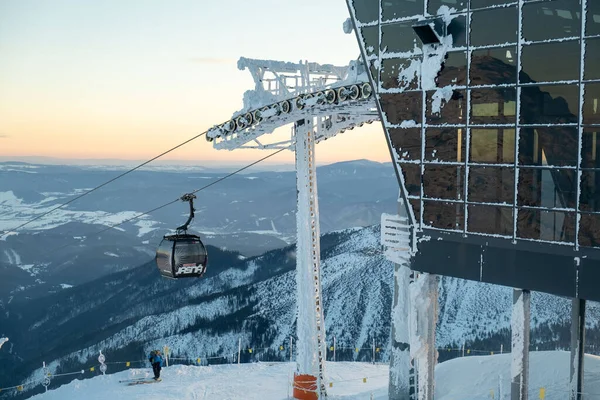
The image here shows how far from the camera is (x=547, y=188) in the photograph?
1530cm

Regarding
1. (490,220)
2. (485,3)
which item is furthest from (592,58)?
(490,220)

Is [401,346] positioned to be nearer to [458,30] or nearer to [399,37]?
[399,37]

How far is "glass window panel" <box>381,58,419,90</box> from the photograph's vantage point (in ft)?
55.7

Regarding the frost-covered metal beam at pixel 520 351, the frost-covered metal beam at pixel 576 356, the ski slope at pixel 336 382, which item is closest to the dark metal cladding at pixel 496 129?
the frost-covered metal beam at pixel 520 351

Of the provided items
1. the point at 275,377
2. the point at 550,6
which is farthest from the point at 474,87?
the point at 275,377

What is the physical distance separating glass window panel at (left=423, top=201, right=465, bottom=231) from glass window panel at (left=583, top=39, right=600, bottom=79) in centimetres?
403

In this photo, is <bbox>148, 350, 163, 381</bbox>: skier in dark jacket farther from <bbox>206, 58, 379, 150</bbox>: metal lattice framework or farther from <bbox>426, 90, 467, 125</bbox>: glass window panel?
<bbox>426, 90, 467, 125</bbox>: glass window panel

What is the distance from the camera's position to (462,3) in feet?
51.7

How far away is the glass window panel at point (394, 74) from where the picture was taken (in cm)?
1698

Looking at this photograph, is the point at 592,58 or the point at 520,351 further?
the point at 520,351

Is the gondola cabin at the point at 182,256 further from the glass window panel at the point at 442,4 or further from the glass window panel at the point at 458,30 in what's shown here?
the glass window panel at the point at 458,30

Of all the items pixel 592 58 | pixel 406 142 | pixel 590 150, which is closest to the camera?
pixel 592 58

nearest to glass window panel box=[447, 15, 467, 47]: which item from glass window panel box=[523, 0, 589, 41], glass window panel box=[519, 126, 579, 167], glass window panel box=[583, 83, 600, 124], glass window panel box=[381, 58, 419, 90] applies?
glass window panel box=[381, 58, 419, 90]

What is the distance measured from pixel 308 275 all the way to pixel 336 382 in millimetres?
7536
